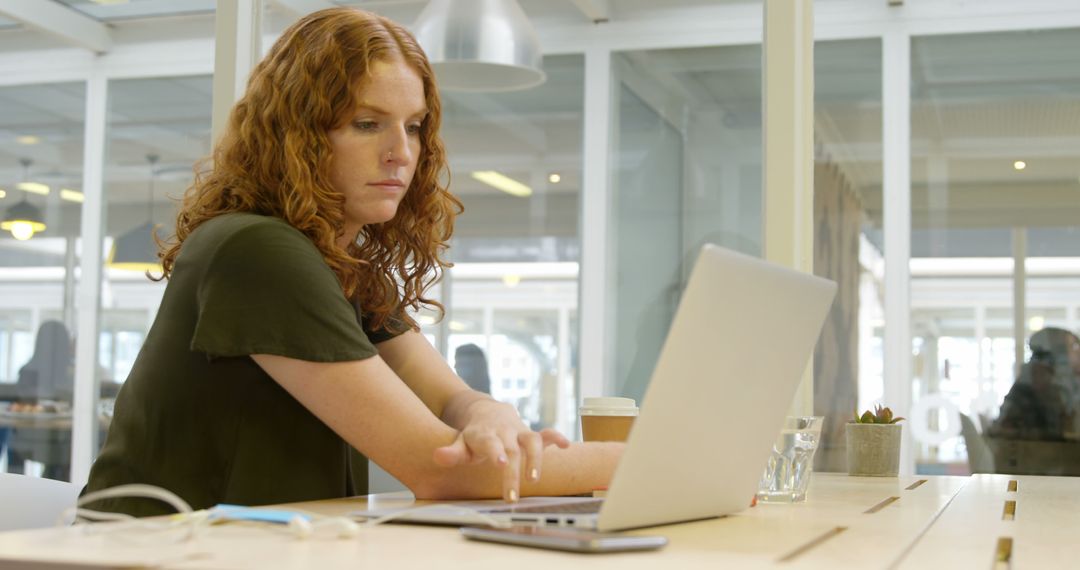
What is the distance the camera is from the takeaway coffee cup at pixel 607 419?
1.61 metres

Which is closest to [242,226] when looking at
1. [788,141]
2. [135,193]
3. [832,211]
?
[788,141]

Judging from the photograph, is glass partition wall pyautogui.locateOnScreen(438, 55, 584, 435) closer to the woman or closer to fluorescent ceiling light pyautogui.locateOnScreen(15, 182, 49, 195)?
fluorescent ceiling light pyautogui.locateOnScreen(15, 182, 49, 195)

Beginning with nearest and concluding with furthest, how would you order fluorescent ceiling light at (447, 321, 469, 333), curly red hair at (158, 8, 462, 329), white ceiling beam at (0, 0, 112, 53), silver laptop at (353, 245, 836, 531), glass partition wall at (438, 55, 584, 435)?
silver laptop at (353, 245, 836, 531)
curly red hair at (158, 8, 462, 329)
glass partition wall at (438, 55, 584, 435)
fluorescent ceiling light at (447, 321, 469, 333)
white ceiling beam at (0, 0, 112, 53)

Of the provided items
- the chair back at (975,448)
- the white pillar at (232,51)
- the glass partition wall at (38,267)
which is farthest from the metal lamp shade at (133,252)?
the chair back at (975,448)

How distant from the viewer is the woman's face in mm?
1637

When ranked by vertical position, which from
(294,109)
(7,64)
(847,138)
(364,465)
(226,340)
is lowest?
(364,465)

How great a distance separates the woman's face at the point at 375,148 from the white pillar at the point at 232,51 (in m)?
1.48

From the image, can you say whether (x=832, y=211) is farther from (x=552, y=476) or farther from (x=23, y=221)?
(x=23, y=221)

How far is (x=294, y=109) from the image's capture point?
5.32ft

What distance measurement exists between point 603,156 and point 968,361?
167 centimetres

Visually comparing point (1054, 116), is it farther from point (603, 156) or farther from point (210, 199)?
point (210, 199)

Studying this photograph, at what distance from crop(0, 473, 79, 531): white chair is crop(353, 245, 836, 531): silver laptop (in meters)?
0.80

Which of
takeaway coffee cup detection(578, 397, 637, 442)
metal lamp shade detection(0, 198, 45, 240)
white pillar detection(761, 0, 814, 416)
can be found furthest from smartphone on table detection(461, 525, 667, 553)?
metal lamp shade detection(0, 198, 45, 240)

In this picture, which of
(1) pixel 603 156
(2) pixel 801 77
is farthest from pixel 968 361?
(2) pixel 801 77
